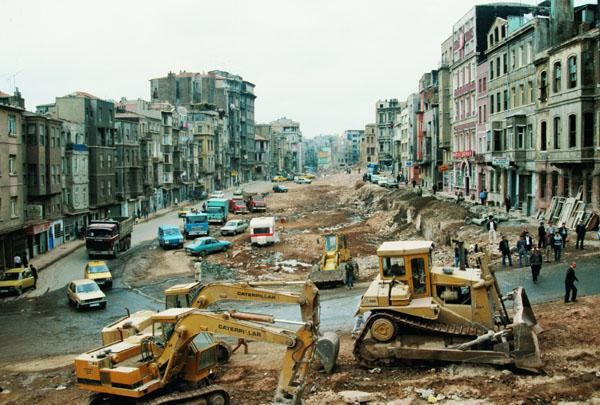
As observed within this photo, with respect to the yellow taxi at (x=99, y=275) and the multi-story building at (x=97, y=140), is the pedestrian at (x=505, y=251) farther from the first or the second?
the multi-story building at (x=97, y=140)

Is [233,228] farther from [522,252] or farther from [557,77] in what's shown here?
[522,252]

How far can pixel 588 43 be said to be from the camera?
36844 millimetres

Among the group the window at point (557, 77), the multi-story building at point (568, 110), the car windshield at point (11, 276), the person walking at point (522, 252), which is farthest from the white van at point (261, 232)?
the person walking at point (522, 252)

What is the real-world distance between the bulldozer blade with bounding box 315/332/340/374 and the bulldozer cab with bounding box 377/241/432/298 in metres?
2.40

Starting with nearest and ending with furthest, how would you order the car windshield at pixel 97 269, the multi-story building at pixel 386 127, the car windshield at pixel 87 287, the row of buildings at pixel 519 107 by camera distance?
1. the car windshield at pixel 87 287
2. the row of buildings at pixel 519 107
3. the car windshield at pixel 97 269
4. the multi-story building at pixel 386 127

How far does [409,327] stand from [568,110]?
25.9 m

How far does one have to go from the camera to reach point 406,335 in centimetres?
1831

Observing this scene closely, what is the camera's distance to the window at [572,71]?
1491 inches

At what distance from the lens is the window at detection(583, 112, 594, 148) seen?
122 ft

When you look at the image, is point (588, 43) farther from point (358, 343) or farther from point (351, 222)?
point (351, 222)

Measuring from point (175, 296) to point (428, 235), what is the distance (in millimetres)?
32646

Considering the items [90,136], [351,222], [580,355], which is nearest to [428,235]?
[351,222]

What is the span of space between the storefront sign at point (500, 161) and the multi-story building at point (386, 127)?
3754 inches

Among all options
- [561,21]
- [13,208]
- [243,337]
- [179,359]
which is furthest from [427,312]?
[13,208]
